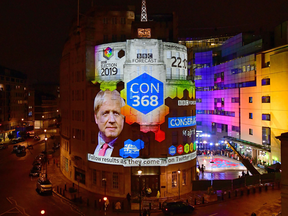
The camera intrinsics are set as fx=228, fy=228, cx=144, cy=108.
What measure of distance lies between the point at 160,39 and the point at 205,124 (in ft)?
146

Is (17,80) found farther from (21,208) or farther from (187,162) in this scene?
(187,162)

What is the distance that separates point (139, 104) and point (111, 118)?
488 centimetres

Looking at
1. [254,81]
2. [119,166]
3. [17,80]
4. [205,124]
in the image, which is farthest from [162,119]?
[17,80]

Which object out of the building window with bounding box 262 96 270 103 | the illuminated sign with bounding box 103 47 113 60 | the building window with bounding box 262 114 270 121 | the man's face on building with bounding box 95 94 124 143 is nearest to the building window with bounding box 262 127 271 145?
the building window with bounding box 262 114 270 121

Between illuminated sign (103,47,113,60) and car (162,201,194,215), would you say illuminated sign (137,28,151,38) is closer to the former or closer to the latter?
illuminated sign (103,47,113,60)

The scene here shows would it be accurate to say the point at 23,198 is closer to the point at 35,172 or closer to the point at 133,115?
the point at 35,172

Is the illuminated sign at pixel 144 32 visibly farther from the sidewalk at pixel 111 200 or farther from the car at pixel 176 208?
the car at pixel 176 208

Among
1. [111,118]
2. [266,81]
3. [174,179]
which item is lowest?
[174,179]

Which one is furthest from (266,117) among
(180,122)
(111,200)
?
(111,200)

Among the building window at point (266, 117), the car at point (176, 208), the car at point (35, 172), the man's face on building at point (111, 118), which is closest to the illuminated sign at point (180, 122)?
the man's face on building at point (111, 118)

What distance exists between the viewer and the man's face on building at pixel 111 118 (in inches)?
1364

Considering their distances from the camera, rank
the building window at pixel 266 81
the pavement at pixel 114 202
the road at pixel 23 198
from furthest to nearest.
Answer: the building window at pixel 266 81 → the pavement at pixel 114 202 → the road at pixel 23 198

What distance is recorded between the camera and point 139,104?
33.9 m

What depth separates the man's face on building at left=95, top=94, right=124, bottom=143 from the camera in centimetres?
3466
